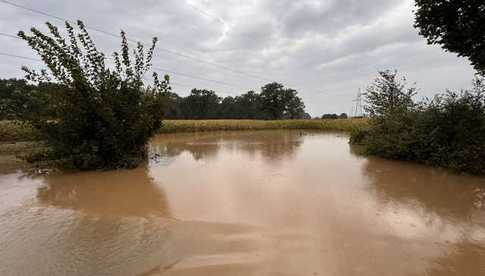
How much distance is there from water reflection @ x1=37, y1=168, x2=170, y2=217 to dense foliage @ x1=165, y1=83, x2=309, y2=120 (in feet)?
170

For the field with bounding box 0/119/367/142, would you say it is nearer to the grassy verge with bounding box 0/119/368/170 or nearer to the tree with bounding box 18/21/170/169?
the grassy verge with bounding box 0/119/368/170

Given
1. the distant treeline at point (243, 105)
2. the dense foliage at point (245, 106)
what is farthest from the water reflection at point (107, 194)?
the dense foliage at point (245, 106)

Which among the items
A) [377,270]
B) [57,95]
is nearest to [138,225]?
[377,270]

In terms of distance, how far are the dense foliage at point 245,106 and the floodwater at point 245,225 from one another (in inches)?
2114

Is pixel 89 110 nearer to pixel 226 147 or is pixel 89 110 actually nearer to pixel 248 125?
pixel 226 147

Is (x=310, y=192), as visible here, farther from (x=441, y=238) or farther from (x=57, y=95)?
(x=57, y=95)

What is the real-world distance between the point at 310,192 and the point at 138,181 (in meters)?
3.88

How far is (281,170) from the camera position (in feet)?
26.5

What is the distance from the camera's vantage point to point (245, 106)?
73688mm

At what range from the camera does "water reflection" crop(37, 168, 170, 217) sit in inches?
192

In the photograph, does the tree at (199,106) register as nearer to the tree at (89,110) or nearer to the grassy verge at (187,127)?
the grassy verge at (187,127)

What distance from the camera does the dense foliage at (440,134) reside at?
7.87 metres

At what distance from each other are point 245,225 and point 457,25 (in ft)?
29.1

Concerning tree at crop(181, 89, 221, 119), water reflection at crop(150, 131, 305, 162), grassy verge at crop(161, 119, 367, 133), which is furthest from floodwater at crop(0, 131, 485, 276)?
tree at crop(181, 89, 221, 119)
